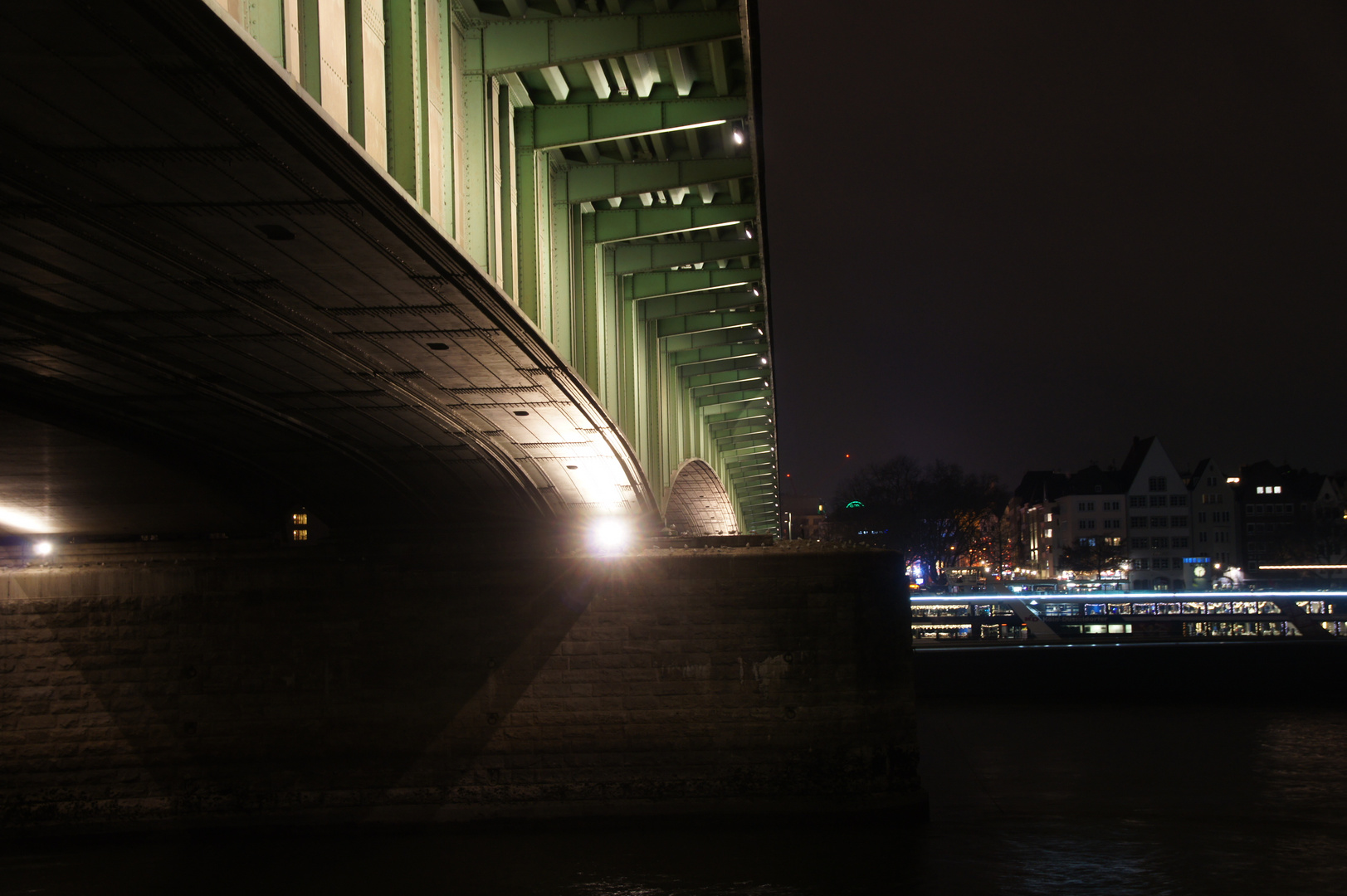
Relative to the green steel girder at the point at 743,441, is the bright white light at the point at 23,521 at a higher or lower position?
lower

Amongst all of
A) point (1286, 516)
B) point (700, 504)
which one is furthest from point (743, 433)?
point (1286, 516)

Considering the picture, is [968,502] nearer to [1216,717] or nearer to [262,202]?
[1216,717]

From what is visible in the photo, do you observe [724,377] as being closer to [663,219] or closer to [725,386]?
[725,386]

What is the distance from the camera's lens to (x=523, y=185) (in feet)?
40.5

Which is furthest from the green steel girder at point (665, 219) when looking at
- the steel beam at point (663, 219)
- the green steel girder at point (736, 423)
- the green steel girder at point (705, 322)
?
the green steel girder at point (736, 423)

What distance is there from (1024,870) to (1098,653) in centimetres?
2256

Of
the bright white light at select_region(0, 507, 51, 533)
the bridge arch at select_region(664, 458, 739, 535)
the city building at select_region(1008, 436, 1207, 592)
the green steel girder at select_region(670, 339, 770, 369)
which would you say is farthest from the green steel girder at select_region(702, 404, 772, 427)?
the city building at select_region(1008, 436, 1207, 592)

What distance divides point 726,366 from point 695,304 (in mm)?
6578

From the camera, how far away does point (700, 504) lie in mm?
39031

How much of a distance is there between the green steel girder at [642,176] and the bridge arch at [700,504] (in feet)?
42.3

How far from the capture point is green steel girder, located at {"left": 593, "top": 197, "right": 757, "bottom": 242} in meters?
15.6

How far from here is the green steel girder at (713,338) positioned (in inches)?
945

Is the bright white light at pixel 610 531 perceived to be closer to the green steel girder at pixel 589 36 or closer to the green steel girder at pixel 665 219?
the green steel girder at pixel 665 219

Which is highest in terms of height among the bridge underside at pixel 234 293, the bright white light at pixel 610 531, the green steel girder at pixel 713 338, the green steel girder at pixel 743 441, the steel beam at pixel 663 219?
the steel beam at pixel 663 219
